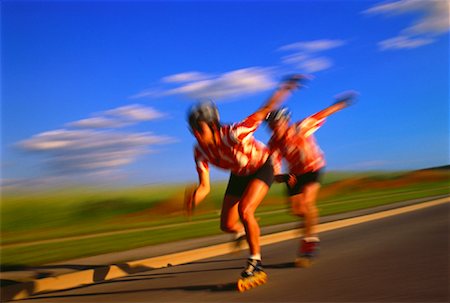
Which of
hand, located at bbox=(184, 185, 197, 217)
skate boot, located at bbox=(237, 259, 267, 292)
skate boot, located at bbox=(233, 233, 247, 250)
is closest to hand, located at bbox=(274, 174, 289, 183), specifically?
skate boot, located at bbox=(233, 233, 247, 250)

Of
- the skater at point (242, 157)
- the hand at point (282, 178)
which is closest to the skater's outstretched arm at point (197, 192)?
the skater at point (242, 157)

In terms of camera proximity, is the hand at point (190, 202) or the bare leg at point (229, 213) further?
the bare leg at point (229, 213)

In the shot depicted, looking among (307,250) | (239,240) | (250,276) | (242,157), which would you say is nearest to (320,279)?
(250,276)

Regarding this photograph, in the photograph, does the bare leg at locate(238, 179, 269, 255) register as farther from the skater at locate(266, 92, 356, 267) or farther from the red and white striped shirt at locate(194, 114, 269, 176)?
the skater at locate(266, 92, 356, 267)

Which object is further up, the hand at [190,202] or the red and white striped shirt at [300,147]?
the red and white striped shirt at [300,147]

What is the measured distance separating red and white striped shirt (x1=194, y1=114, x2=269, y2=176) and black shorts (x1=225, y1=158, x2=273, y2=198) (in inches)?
2.1

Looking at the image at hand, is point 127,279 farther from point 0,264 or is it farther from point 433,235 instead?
point 433,235

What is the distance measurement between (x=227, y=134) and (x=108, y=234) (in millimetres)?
7943

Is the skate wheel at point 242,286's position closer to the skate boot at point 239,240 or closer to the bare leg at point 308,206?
the skate boot at point 239,240

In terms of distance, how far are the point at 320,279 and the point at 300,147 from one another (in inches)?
67.4

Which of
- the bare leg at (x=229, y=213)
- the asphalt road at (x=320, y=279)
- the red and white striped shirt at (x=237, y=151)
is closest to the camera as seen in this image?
the asphalt road at (x=320, y=279)

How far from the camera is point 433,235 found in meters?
7.94

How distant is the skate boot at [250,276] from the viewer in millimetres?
4723

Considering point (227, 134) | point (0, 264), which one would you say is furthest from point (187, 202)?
point (0, 264)
